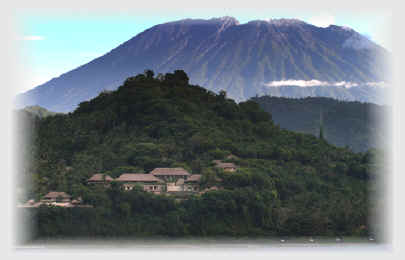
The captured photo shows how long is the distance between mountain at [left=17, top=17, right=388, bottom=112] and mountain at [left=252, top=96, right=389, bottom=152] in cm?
166

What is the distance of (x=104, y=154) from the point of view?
35.0m

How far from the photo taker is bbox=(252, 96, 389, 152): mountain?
59031 mm

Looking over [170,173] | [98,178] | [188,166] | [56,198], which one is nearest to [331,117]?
[188,166]

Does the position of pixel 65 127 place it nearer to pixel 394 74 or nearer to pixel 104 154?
pixel 104 154

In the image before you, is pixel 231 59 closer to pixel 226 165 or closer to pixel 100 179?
pixel 226 165

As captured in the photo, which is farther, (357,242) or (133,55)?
(133,55)

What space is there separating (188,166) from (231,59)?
24837 mm

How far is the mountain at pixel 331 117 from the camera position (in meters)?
59.0

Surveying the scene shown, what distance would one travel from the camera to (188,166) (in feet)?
114

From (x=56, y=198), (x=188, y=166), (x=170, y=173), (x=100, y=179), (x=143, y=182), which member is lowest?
(x=56, y=198)

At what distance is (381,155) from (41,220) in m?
15.8

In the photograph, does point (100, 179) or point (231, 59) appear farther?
point (231, 59)

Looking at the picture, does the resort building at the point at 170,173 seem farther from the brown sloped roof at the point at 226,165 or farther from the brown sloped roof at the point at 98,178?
the brown sloped roof at the point at 98,178

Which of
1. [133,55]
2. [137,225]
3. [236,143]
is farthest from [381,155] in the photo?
[133,55]
